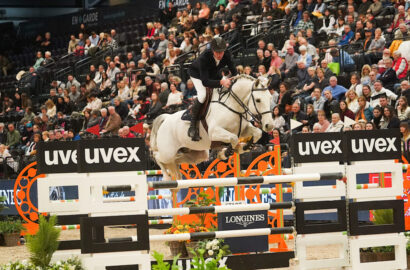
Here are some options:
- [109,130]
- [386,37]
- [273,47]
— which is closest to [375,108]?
[386,37]

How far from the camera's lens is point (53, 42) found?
25609 millimetres

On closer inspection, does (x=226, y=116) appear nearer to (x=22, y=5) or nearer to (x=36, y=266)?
(x=36, y=266)

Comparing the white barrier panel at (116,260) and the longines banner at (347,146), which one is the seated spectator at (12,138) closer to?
the longines banner at (347,146)

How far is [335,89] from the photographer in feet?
41.5

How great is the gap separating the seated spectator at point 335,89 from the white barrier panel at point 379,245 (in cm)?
652

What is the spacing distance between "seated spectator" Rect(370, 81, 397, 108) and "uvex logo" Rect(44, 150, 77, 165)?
6.52 metres

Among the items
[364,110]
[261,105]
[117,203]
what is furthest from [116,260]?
[364,110]

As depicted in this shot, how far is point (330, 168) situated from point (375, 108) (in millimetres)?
4813

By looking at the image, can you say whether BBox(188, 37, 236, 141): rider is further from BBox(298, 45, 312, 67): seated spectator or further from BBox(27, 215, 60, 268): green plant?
BBox(298, 45, 312, 67): seated spectator

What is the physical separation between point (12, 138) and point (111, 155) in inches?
528

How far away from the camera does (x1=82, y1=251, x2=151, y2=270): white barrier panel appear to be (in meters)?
5.32

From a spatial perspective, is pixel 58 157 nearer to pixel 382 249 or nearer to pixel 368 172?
pixel 368 172

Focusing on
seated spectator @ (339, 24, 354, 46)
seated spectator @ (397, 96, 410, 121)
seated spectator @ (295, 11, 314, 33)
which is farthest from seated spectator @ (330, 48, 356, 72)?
seated spectator @ (397, 96, 410, 121)

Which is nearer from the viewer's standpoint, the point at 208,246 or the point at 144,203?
the point at 144,203
